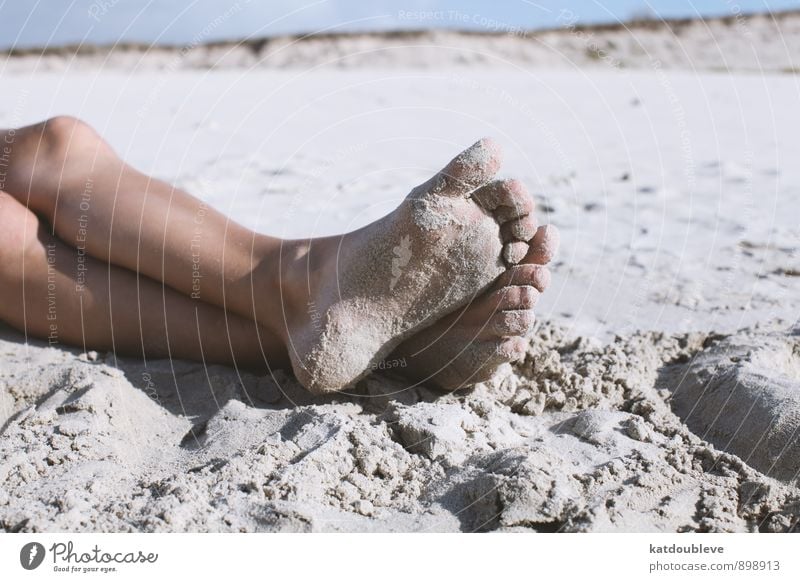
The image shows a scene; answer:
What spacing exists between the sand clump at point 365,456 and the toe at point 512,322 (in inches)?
4.7

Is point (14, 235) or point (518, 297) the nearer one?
point (518, 297)

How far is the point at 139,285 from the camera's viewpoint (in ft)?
5.37

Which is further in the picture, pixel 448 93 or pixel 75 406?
pixel 448 93

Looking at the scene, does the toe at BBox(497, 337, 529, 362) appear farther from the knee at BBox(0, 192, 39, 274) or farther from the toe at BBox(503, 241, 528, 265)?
the knee at BBox(0, 192, 39, 274)

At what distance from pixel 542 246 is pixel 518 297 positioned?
10 cm

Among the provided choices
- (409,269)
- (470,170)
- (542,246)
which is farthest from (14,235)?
(542,246)

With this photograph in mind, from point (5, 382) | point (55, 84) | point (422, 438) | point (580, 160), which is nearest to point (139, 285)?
point (5, 382)

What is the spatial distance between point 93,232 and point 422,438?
2.43 feet

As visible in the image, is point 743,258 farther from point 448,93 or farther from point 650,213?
point 448,93

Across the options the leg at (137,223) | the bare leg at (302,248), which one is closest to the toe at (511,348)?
the bare leg at (302,248)

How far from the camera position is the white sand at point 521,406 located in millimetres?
1140

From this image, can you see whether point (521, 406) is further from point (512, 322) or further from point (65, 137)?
point (65, 137)

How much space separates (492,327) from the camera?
4.76 ft

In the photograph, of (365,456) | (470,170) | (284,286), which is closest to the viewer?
(365,456)
